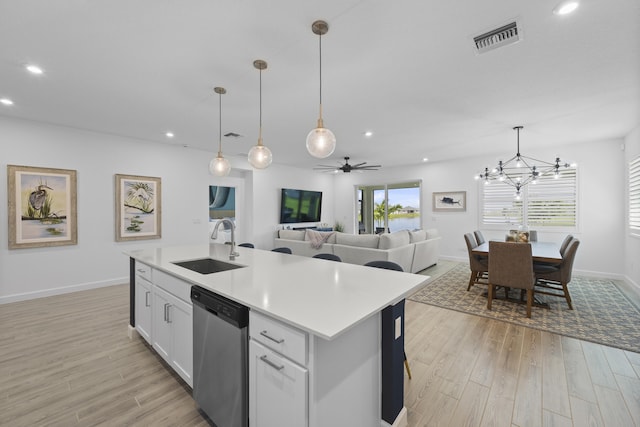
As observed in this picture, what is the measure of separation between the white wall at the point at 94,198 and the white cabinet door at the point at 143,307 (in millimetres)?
2608

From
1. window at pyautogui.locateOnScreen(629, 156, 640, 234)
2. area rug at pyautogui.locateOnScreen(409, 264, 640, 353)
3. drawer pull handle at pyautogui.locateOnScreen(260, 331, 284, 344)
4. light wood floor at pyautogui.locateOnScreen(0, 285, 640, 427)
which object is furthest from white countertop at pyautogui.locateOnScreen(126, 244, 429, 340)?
window at pyautogui.locateOnScreen(629, 156, 640, 234)

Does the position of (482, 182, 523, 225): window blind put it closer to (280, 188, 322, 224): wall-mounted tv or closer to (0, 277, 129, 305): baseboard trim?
(280, 188, 322, 224): wall-mounted tv

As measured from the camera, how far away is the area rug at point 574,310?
2.86m

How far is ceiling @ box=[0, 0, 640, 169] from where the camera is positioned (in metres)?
1.83

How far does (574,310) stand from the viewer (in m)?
3.49

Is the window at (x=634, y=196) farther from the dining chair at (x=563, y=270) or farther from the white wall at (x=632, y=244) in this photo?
the dining chair at (x=563, y=270)

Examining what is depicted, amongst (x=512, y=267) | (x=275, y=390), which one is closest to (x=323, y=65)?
(x=275, y=390)

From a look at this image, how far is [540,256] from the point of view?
3.54 metres

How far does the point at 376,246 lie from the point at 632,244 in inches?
166

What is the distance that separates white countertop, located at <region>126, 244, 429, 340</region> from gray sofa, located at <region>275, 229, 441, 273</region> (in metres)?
2.46

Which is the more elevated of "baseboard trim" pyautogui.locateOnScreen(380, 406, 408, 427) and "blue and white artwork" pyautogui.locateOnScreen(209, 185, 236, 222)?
"blue and white artwork" pyautogui.locateOnScreen(209, 185, 236, 222)

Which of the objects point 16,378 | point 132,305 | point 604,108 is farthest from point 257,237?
point 604,108

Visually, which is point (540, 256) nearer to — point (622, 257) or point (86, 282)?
point (622, 257)

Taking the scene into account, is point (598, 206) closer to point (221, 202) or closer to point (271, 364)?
point (271, 364)
